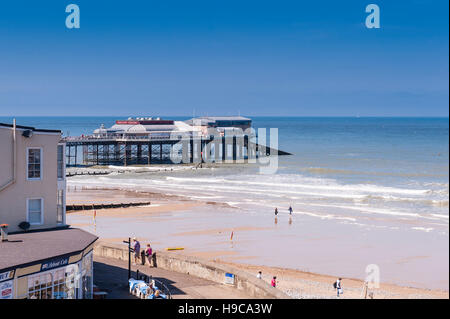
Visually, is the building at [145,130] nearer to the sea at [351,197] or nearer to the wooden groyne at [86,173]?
the sea at [351,197]

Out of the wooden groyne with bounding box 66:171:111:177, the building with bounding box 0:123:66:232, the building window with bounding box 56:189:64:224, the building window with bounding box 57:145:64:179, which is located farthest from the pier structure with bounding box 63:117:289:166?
the building with bounding box 0:123:66:232

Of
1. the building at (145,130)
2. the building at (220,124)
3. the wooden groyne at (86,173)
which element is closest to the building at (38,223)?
the wooden groyne at (86,173)

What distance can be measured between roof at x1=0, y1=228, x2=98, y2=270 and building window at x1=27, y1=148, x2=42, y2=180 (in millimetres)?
1489

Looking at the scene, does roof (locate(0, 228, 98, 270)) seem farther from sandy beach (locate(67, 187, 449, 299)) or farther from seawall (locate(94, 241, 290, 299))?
sandy beach (locate(67, 187, 449, 299))

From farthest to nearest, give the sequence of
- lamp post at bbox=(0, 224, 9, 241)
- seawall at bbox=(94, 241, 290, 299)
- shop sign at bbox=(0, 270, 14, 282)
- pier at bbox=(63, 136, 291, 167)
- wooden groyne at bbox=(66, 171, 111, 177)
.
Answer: pier at bbox=(63, 136, 291, 167), wooden groyne at bbox=(66, 171, 111, 177), seawall at bbox=(94, 241, 290, 299), lamp post at bbox=(0, 224, 9, 241), shop sign at bbox=(0, 270, 14, 282)

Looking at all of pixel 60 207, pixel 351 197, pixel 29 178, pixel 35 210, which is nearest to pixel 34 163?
pixel 29 178

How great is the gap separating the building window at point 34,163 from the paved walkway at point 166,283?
138 inches

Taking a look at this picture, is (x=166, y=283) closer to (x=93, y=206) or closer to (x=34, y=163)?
(x=34, y=163)

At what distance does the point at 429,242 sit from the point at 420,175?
40739 mm

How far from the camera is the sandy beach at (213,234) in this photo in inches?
814

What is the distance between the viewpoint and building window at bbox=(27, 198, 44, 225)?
1548 centimetres

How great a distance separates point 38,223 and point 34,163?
63.7 inches

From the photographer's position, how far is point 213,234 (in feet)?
101

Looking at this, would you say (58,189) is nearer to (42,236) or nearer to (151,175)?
(42,236)
